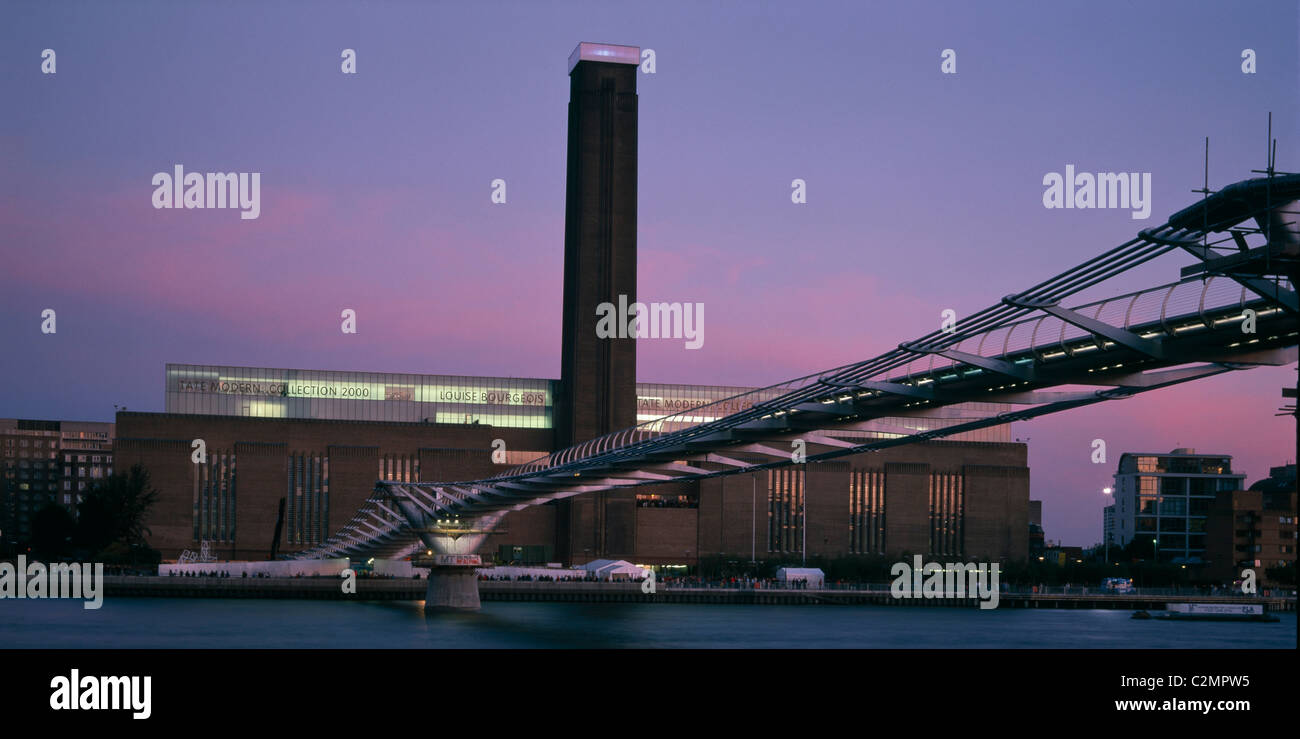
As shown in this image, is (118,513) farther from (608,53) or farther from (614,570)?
(608,53)

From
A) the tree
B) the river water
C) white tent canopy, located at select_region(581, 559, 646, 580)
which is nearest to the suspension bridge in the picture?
the river water

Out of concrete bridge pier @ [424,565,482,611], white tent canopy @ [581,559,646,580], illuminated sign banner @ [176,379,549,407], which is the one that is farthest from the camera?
illuminated sign banner @ [176,379,549,407]

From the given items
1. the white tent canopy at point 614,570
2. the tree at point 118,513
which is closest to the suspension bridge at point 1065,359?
the white tent canopy at point 614,570

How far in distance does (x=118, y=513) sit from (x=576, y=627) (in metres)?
46.9

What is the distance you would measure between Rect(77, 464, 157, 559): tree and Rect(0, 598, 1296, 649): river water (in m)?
18.2

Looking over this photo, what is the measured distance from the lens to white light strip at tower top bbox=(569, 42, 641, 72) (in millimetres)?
105625

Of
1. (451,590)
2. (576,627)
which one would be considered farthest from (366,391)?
(576,627)

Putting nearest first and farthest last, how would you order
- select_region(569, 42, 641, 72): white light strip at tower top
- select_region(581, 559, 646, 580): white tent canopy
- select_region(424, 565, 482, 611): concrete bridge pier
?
1. select_region(424, 565, 482, 611): concrete bridge pier
2. select_region(581, 559, 646, 580): white tent canopy
3. select_region(569, 42, 641, 72): white light strip at tower top

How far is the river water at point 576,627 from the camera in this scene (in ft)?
183

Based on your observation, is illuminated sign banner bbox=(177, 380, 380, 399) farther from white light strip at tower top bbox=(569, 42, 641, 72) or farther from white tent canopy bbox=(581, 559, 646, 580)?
white light strip at tower top bbox=(569, 42, 641, 72)

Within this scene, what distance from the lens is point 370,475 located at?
107m
